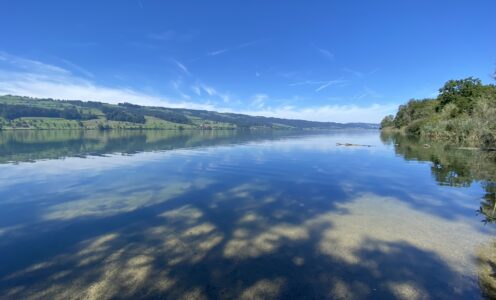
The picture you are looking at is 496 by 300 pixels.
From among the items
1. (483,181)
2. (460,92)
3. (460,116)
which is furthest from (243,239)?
(460,92)

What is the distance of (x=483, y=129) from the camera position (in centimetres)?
2808

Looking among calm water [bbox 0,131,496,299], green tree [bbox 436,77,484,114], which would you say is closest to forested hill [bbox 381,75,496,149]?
green tree [bbox 436,77,484,114]

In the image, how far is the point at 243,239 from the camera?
11383mm

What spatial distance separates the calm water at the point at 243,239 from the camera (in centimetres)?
803

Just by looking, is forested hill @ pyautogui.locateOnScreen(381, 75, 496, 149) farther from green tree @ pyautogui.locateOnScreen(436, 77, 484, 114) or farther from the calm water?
the calm water

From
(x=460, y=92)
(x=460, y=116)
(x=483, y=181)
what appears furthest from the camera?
(x=460, y=92)

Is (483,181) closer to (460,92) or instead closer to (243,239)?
(243,239)

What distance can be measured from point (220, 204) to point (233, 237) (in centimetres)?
507

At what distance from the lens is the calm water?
26.3 ft

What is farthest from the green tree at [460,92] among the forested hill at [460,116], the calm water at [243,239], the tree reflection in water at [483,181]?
the calm water at [243,239]

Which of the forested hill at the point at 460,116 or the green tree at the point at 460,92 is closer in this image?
the forested hill at the point at 460,116

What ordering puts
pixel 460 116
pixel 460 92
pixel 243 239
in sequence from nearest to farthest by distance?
pixel 243 239
pixel 460 116
pixel 460 92

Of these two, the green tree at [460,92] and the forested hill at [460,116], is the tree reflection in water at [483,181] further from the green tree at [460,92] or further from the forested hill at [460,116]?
the green tree at [460,92]

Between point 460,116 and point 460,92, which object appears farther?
point 460,92
